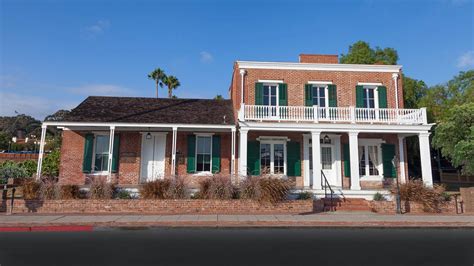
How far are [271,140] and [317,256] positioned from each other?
1061 centimetres

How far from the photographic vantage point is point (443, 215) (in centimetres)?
1173

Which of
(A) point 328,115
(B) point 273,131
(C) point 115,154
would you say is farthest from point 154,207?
(A) point 328,115

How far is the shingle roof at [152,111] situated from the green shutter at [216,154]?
3.84 ft

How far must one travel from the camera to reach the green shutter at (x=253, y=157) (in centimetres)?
→ 1565

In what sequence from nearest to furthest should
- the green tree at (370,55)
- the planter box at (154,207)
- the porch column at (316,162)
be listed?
the planter box at (154,207)
the porch column at (316,162)
the green tree at (370,55)

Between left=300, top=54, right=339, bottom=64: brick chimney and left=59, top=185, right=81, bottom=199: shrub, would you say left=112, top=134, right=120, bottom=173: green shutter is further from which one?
left=300, top=54, right=339, bottom=64: brick chimney

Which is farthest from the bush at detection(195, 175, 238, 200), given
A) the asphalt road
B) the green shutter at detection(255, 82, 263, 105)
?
the green shutter at detection(255, 82, 263, 105)

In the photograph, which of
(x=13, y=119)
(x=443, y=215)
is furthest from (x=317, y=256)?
(x=13, y=119)

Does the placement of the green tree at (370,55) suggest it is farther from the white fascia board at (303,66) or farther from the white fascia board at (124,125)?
the white fascia board at (124,125)

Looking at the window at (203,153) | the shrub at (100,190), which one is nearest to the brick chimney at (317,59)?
the window at (203,153)

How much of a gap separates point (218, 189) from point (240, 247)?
17.7 ft

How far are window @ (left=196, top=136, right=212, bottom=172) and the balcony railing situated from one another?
9.32 feet

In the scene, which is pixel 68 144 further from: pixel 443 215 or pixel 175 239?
pixel 443 215

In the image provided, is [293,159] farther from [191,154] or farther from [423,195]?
[423,195]
